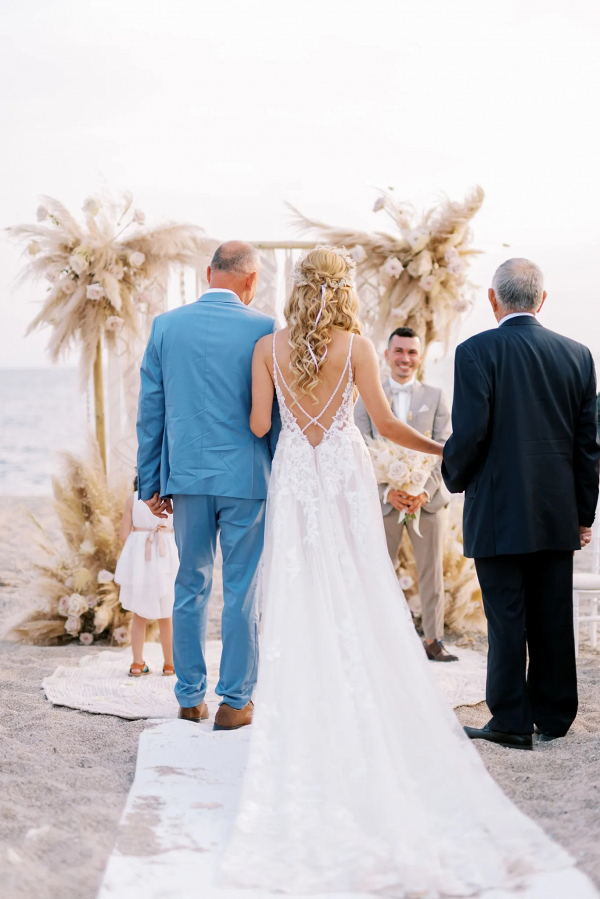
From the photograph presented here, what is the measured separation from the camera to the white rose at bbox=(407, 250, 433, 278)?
6.39 m

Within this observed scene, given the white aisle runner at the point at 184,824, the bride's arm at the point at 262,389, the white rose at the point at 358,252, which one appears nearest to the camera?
the white aisle runner at the point at 184,824

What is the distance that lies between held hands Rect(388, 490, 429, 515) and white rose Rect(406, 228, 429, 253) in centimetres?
209

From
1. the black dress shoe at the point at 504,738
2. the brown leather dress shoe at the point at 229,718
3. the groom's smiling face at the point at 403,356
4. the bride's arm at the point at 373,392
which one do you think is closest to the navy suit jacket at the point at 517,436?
the bride's arm at the point at 373,392

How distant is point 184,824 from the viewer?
2.70 m

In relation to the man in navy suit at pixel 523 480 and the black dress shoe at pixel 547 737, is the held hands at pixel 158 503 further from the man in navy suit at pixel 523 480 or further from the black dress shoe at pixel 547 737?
the black dress shoe at pixel 547 737

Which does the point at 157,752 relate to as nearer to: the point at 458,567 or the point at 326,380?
the point at 326,380

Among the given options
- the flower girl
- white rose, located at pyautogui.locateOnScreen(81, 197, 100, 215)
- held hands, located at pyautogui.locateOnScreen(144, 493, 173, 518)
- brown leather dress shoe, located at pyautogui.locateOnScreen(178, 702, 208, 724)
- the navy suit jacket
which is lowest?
brown leather dress shoe, located at pyautogui.locateOnScreen(178, 702, 208, 724)

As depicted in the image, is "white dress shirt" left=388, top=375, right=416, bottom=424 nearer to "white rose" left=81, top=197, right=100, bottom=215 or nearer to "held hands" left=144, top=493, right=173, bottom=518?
"held hands" left=144, top=493, right=173, bottom=518

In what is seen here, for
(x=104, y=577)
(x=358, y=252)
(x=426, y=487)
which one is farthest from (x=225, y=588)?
(x=358, y=252)

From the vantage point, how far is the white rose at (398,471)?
517 cm

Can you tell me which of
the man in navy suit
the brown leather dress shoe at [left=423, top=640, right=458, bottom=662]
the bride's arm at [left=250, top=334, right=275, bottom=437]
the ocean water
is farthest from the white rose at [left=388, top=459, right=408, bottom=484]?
the ocean water

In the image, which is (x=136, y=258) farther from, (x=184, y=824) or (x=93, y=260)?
(x=184, y=824)

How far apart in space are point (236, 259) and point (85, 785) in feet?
8.10

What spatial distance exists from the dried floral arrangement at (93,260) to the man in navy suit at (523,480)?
3359 millimetres
